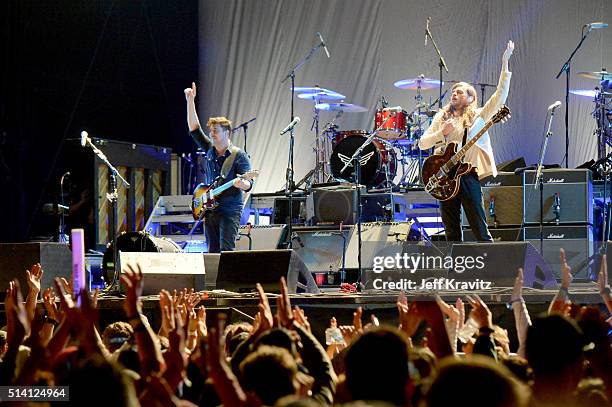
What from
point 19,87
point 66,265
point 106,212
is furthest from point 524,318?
point 19,87

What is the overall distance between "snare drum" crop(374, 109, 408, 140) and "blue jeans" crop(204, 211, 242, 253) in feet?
12.3

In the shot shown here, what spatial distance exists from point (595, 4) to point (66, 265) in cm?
910

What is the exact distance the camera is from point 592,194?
35.7ft

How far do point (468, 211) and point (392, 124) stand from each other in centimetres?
452

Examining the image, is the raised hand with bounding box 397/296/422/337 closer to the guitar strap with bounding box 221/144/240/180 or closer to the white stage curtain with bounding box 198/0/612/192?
the guitar strap with bounding box 221/144/240/180

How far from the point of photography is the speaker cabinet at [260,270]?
739 cm

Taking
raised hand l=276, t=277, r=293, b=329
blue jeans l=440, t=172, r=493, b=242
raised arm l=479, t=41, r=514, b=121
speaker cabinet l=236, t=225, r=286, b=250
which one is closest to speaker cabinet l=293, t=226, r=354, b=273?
speaker cabinet l=236, t=225, r=286, b=250

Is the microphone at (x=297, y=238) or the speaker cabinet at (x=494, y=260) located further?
the microphone at (x=297, y=238)

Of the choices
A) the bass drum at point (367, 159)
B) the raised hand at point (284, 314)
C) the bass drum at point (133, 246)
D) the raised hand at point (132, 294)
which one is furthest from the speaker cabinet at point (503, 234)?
the raised hand at point (132, 294)

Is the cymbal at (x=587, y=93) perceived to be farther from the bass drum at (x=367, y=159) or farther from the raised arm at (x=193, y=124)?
the raised arm at (x=193, y=124)

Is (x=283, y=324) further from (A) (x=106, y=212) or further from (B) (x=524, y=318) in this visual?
(A) (x=106, y=212)

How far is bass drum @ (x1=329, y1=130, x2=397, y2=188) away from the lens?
1209cm

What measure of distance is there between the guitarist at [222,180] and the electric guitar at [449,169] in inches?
83.5

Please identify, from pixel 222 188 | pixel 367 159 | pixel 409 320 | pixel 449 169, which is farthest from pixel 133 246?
pixel 409 320
